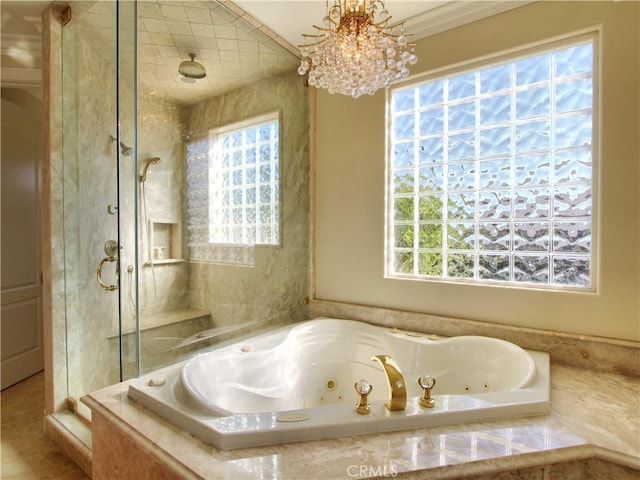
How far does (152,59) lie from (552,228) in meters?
2.59

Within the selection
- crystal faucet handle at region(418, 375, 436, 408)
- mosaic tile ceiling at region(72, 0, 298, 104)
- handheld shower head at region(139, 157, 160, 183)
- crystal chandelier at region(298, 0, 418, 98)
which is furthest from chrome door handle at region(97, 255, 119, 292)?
crystal faucet handle at region(418, 375, 436, 408)

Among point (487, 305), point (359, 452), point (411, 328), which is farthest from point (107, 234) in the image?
point (487, 305)

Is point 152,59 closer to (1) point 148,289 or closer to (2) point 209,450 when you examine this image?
(1) point 148,289

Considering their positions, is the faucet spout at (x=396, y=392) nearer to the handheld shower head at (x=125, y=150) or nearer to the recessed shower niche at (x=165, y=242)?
the handheld shower head at (x=125, y=150)

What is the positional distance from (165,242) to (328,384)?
1.58 m

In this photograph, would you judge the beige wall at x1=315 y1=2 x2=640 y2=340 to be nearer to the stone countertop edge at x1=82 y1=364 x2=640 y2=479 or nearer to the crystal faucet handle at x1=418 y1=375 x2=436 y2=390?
the stone countertop edge at x1=82 y1=364 x2=640 y2=479

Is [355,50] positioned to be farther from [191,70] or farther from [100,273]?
[100,273]

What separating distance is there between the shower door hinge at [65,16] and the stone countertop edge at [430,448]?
6.95 feet

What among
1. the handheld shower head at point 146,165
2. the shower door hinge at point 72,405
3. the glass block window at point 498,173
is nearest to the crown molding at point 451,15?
the glass block window at point 498,173

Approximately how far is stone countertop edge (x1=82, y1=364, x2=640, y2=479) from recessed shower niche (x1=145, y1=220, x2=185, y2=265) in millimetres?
1373

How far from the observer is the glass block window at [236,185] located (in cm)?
247

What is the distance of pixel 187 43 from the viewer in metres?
2.08

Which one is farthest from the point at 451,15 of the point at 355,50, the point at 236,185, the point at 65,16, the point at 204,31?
the point at 65,16

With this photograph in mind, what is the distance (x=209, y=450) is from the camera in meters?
0.92
